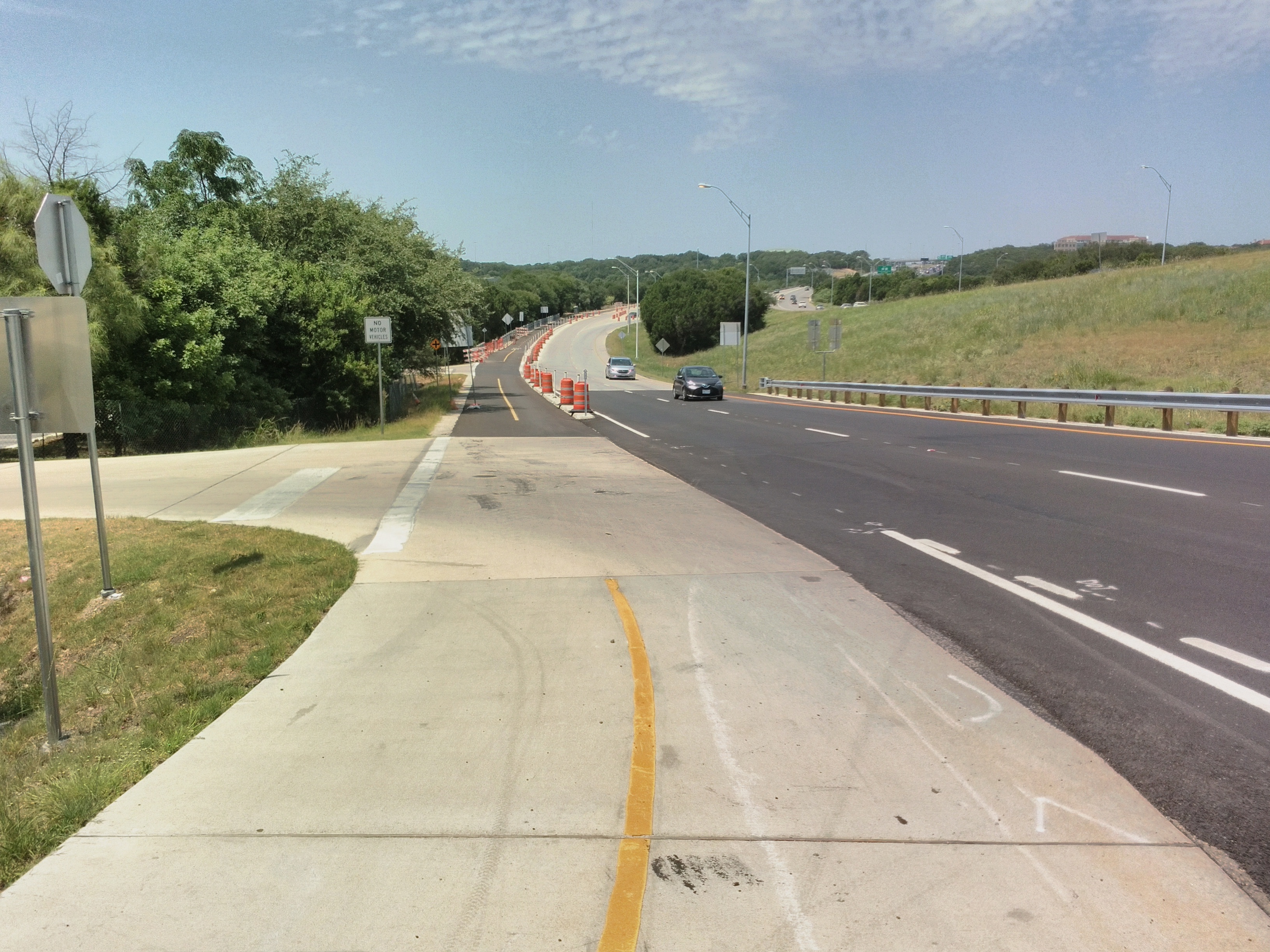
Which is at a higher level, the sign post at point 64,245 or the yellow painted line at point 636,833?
the sign post at point 64,245

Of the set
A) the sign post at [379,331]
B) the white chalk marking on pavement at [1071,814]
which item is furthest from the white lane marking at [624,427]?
the white chalk marking on pavement at [1071,814]

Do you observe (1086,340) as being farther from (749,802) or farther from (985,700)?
(749,802)

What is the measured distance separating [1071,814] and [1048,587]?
12.7ft

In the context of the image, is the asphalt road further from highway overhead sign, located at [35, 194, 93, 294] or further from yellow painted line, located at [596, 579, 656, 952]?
highway overhead sign, located at [35, 194, 93, 294]

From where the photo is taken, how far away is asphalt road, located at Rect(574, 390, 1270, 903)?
4.44 m

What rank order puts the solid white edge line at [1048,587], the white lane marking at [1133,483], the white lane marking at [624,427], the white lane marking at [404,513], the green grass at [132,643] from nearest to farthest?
1. the green grass at [132,643]
2. the solid white edge line at [1048,587]
3. the white lane marking at [404,513]
4. the white lane marking at [1133,483]
5. the white lane marking at [624,427]

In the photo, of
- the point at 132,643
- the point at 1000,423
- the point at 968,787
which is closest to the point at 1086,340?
the point at 1000,423

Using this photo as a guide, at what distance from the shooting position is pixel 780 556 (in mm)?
8672

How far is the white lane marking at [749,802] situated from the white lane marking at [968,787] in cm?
94

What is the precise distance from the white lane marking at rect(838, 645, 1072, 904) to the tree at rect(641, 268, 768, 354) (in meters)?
101

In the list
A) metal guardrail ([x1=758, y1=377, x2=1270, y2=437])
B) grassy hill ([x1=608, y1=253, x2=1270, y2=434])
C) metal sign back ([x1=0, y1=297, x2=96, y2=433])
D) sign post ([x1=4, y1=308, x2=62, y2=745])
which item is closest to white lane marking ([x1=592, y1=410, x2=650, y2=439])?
metal guardrail ([x1=758, y1=377, x2=1270, y2=437])

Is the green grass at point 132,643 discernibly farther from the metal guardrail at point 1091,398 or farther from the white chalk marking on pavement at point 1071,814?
the metal guardrail at point 1091,398

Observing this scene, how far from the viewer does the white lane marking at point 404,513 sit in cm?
927

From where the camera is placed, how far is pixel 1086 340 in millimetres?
48812
